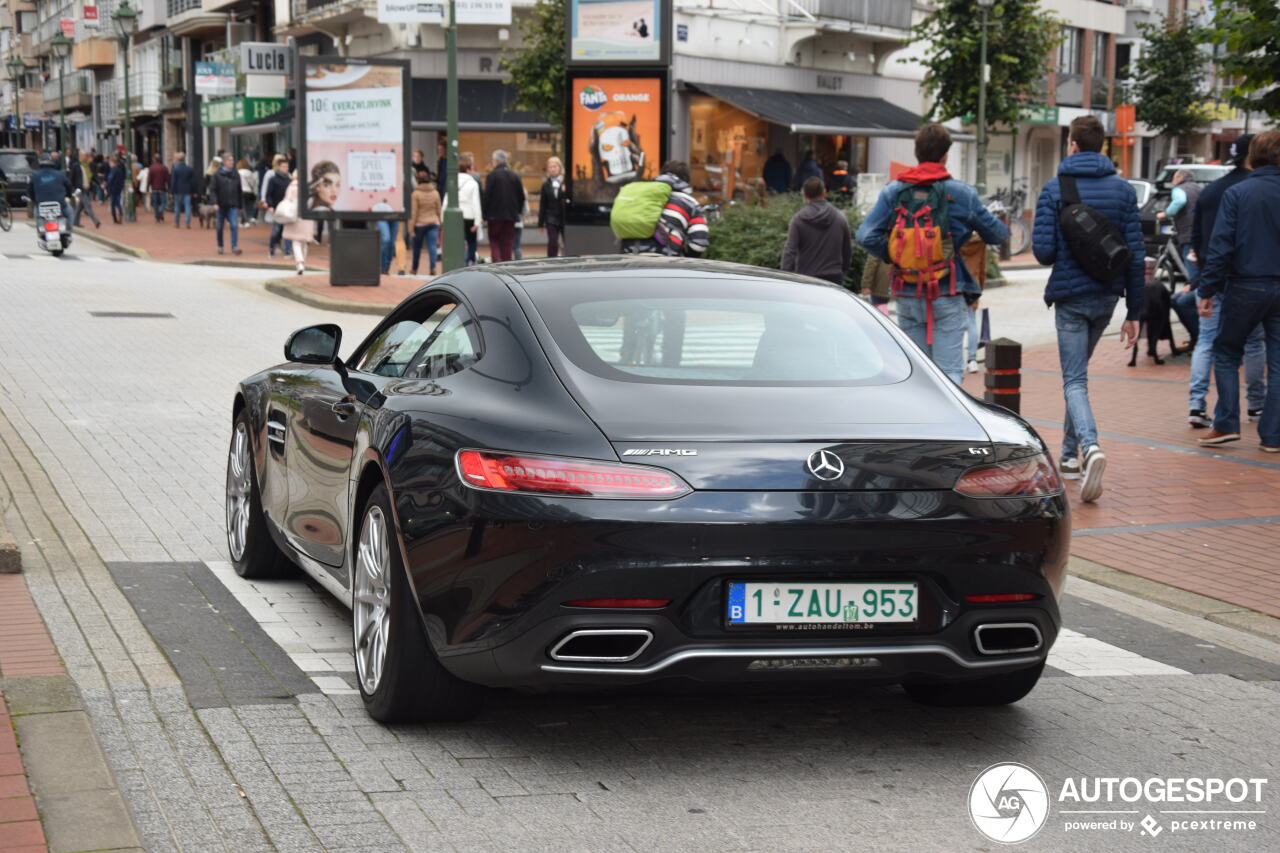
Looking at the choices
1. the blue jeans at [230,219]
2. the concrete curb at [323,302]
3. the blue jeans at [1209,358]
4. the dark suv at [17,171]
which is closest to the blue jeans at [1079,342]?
the blue jeans at [1209,358]

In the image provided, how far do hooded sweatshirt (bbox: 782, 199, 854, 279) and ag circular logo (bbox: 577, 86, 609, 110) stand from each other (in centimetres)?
976

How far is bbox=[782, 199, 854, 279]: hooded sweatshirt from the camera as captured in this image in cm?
1430

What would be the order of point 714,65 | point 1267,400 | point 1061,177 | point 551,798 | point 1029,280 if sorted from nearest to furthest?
point 551,798, point 1061,177, point 1267,400, point 1029,280, point 714,65

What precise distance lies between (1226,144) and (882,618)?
74.8 metres

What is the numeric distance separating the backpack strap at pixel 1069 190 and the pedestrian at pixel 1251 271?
65.0 inches

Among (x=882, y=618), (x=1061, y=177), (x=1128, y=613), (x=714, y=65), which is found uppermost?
(x=714, y=65)

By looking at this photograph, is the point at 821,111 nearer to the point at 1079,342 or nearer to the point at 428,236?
the point at 428,236

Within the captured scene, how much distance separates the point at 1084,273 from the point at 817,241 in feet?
15.9

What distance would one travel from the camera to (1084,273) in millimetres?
9602

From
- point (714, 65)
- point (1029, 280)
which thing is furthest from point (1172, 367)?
point (714, 65)

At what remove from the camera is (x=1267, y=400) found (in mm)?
11031

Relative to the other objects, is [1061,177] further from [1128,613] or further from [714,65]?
[714,65]

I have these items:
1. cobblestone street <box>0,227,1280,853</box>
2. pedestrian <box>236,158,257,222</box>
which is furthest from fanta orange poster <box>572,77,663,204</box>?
pedestrian <box>236,158,257,222</box>

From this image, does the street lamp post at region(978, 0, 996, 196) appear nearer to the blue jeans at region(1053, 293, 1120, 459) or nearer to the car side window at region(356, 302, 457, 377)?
the blue jeans at region(1053, 293, 1120, 459)
